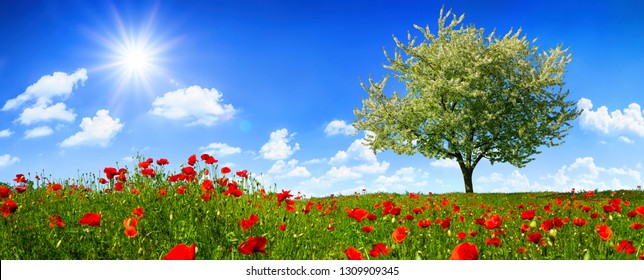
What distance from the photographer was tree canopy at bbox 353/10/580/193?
20281mm

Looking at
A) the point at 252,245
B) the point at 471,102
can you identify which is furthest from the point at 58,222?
the point at 471,102

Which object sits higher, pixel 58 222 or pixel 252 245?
pixel 58 222

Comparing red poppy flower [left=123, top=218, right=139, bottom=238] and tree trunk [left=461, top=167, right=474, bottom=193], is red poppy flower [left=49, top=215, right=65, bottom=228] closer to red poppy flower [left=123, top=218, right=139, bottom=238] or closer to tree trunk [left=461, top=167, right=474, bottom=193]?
red poppy flower [left=123, top=218, right=139, bottom=238]

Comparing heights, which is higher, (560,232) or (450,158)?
(450,158)

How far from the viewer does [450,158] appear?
71.6ft

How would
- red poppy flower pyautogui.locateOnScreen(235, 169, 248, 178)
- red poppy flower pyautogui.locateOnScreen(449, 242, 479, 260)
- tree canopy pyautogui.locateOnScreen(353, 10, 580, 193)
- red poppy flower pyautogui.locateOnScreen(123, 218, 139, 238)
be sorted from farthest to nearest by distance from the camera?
tree canopy pyautogui.locateOnScreen(353, 10, 580, 193)
red poppy flower pyautogui.locateOnScreen(235, 169, 248, 178)
red poppy flower pyautogui.locateOnScreen(123, 218, 139, 238)
red poppy flower pyautogui.locateOnScreen(449, 242, 479, 260)

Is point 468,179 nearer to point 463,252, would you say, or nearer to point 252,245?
point 252,245

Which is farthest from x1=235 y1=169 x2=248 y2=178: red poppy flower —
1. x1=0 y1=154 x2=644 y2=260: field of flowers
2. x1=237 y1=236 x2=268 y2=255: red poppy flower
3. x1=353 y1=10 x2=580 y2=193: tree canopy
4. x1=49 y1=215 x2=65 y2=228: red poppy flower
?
x1=353 y1=10 x2=580 y2=193: tree canopy

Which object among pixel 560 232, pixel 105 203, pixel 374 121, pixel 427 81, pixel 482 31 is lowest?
pixel 560 232

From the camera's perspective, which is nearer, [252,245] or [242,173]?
[252,245]

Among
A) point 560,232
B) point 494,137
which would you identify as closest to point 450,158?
point 494,137

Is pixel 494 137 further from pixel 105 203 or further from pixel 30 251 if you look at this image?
pixel 30 251

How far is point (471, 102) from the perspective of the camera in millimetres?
20594
